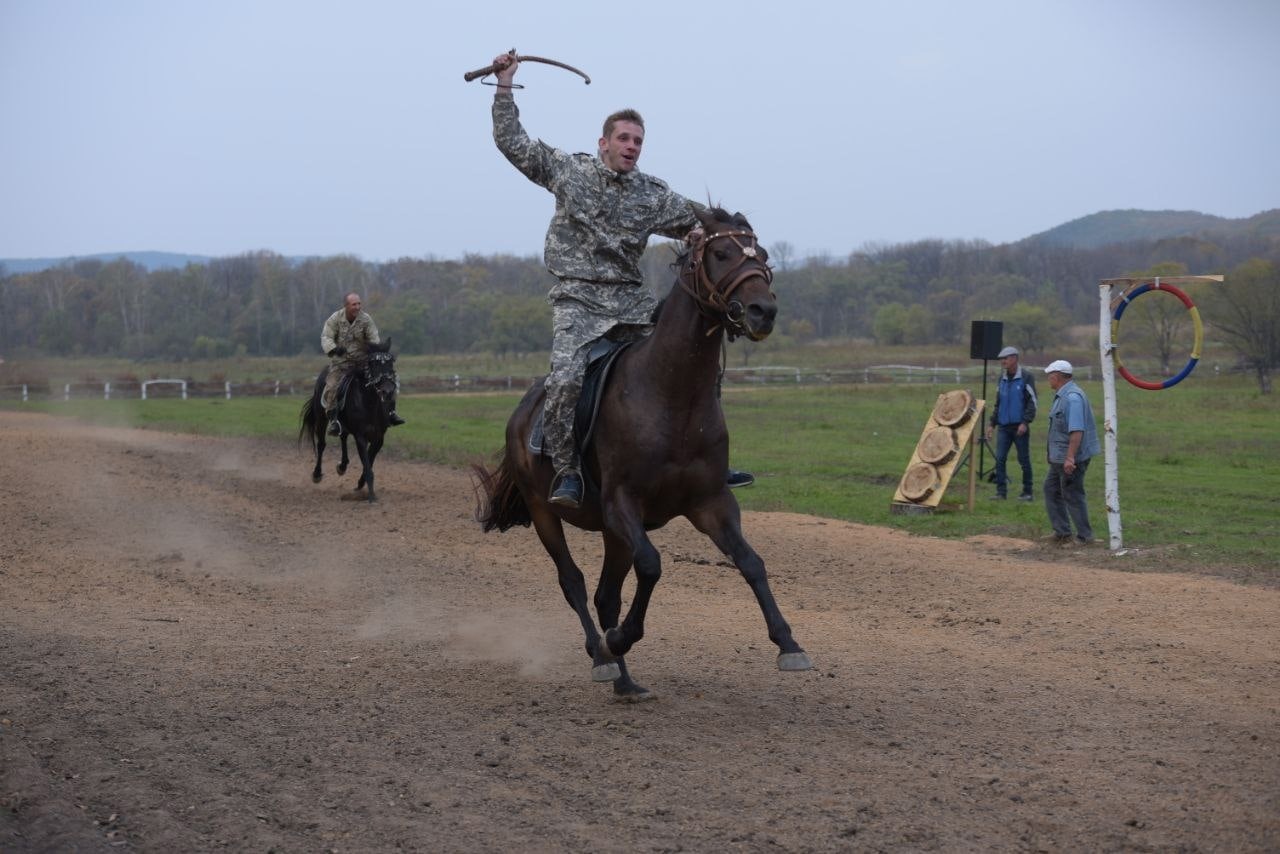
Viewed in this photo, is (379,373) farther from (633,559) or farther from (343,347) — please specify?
(633,559)

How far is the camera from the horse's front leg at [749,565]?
6.64 metres

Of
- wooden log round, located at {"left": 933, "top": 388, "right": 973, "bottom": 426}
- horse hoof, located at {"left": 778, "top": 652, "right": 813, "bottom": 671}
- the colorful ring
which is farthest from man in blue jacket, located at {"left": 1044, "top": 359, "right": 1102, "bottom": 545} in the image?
horse hoof, located at {"left": 778, "top": 652, "right": 813, "bottom": 671}

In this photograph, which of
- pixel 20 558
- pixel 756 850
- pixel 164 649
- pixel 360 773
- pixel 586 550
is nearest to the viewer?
pixel 756 850

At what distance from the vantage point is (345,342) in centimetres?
1900

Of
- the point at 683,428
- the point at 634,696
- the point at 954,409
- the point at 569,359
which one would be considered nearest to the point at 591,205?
the point at 569,359

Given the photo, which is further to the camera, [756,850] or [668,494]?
[668,494]

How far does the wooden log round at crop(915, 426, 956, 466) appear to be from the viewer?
1723 centimetres

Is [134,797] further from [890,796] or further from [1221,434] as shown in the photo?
[1221,434]

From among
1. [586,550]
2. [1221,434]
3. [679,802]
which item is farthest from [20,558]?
[1221,434]

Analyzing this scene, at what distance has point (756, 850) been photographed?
500 centimetres

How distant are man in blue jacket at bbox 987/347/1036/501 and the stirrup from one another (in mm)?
11992

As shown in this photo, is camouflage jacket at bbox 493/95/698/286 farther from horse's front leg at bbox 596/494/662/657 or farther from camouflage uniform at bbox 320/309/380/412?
camouflage uniform at bbox 320/309/380/412

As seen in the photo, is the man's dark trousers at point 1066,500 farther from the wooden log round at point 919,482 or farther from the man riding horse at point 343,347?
the man riding horse at point 343,347

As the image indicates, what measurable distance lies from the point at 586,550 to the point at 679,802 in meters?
8.72
